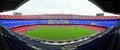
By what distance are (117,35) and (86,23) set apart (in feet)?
117

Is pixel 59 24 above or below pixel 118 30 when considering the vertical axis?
below

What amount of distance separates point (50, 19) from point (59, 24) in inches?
178

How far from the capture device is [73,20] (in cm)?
5997

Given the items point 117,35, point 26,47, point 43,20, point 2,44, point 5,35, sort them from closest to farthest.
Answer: point 2,44 < point 5,35 < point 26,47 < point 117,35 < point 43,20

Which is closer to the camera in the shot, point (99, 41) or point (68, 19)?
point (99, 41)

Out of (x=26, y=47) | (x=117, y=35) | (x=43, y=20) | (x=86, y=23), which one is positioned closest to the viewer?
(x=26, y=47)

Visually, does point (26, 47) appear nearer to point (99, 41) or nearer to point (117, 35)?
point (99, 41)

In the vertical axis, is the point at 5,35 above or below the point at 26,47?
above

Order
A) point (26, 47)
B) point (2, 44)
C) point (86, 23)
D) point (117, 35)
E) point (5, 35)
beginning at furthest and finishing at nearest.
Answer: point (86, 23)
point (117, 35)
point (26, 47)
point (5, 35)
point (2, 44)

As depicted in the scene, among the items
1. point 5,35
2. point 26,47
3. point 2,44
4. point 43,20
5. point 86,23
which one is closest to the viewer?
point 2,44

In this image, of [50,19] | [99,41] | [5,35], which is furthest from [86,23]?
[5,35]

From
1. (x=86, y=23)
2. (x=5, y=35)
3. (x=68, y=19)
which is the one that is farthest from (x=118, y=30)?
(x=68, y=19)

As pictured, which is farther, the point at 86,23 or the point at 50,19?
the point at 50,19

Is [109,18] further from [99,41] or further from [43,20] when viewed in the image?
[99,41]
